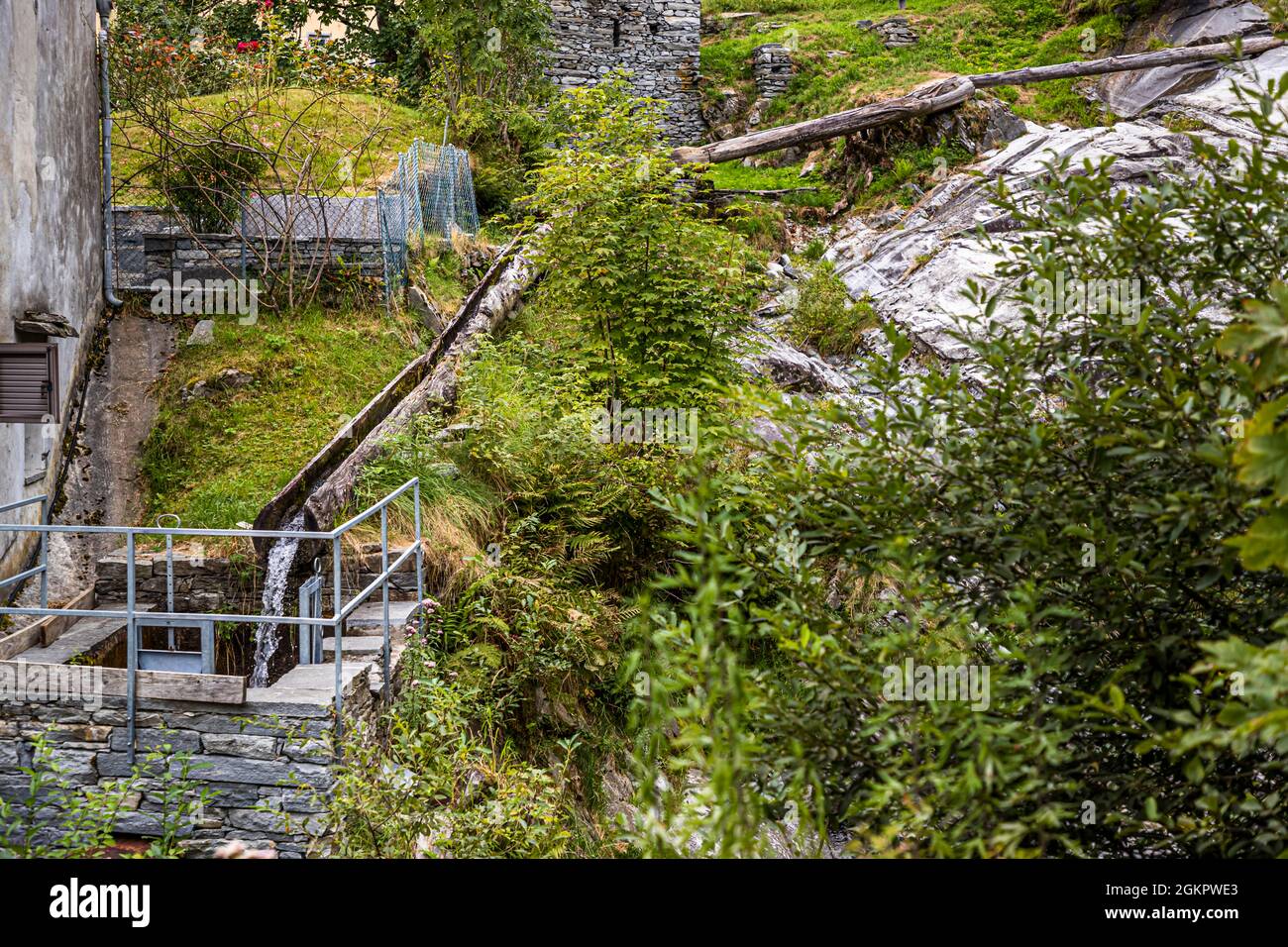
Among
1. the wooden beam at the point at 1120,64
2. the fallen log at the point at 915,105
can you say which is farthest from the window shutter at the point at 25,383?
the wooden beam at the point at 1120,64

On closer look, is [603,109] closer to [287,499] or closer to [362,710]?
[287,499]

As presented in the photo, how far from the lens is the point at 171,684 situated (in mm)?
5855

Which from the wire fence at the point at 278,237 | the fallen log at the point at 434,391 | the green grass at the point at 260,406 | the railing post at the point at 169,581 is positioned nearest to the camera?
the railing post at the point at 169,581

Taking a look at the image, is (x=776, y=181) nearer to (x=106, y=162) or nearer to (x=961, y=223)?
(x=961, y=223)

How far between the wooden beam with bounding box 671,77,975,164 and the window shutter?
10.4m

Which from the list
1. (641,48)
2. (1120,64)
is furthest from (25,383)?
(641,48)

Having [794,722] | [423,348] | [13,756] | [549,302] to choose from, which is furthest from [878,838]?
[423,348]

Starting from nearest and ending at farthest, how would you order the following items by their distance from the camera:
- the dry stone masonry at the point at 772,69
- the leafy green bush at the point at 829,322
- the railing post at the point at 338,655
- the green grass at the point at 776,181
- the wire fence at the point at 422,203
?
the railing post at the point at 338,655 < the wire fence at the point at 422,203 < the leafy green bush at the point at 829,322 < the green grass at the point at 776,181 < the dry stone masonry at the point at 772,69

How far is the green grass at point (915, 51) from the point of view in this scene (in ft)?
58.7

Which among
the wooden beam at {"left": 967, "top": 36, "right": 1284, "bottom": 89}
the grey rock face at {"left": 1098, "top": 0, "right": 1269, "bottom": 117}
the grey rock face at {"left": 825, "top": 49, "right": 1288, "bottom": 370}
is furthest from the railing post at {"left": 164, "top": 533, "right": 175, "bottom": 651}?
the grey rock face at {"left": 1098, "top": 0, "right": 1269, "bottom": 117}

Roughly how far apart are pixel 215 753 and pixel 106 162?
24.0 feet

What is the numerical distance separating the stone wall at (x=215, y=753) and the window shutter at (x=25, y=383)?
7.85 ft

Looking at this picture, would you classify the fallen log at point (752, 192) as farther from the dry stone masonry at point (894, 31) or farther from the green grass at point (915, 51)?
the dry stone masonry at point (894, 31)

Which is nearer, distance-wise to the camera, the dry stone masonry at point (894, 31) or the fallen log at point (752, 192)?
the fallen log at point (752, 192)
